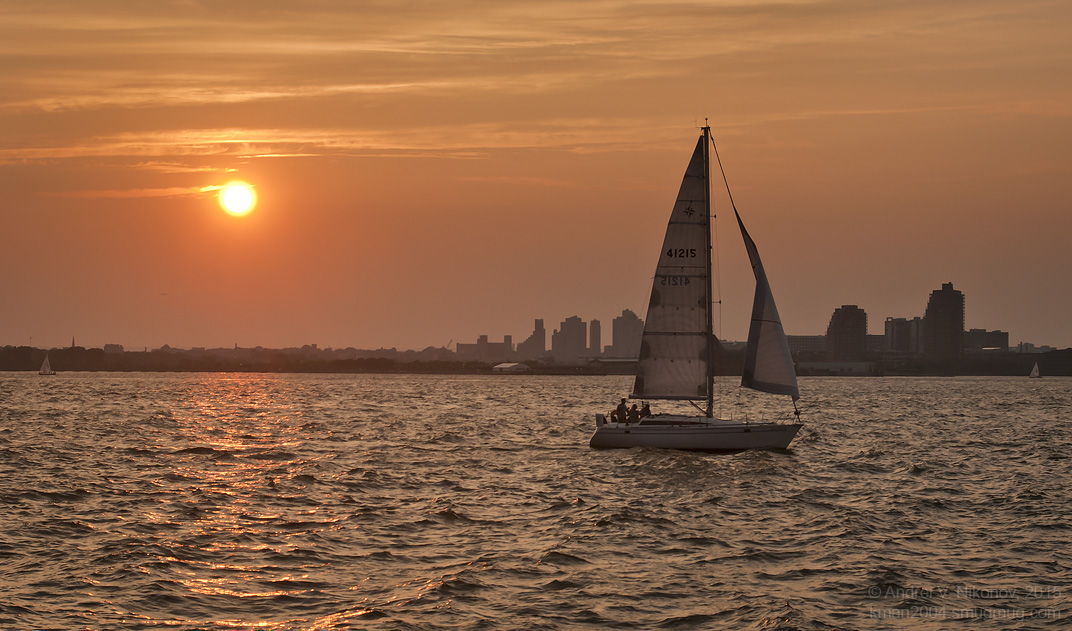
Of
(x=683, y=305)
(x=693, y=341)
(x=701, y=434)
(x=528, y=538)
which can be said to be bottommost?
(x=528, y=538)

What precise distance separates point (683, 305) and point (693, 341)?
1705mm

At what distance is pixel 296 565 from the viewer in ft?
79.2

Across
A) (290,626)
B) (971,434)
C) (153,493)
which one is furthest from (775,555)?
(971,434)

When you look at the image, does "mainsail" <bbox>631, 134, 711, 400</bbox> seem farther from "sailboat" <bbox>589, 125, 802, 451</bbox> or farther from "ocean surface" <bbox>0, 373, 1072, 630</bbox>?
"ocean surface" <bbox>0, 373, 1072, 630</bbox>

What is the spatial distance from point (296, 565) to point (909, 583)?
13087mm

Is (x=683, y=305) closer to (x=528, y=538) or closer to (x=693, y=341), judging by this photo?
(x=693, y=341)

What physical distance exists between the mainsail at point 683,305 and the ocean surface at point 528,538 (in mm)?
4329

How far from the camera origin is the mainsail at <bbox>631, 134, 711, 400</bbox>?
162ft

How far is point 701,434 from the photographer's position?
47.0 m

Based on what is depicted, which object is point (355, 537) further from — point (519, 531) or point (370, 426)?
point (370, 426)

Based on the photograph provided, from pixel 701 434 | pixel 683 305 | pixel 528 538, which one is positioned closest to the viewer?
pixel 528 538

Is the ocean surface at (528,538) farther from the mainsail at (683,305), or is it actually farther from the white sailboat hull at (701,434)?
the mainsail at (683,305)

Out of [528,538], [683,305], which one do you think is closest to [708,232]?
[683,305]

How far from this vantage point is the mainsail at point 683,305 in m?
49.5
